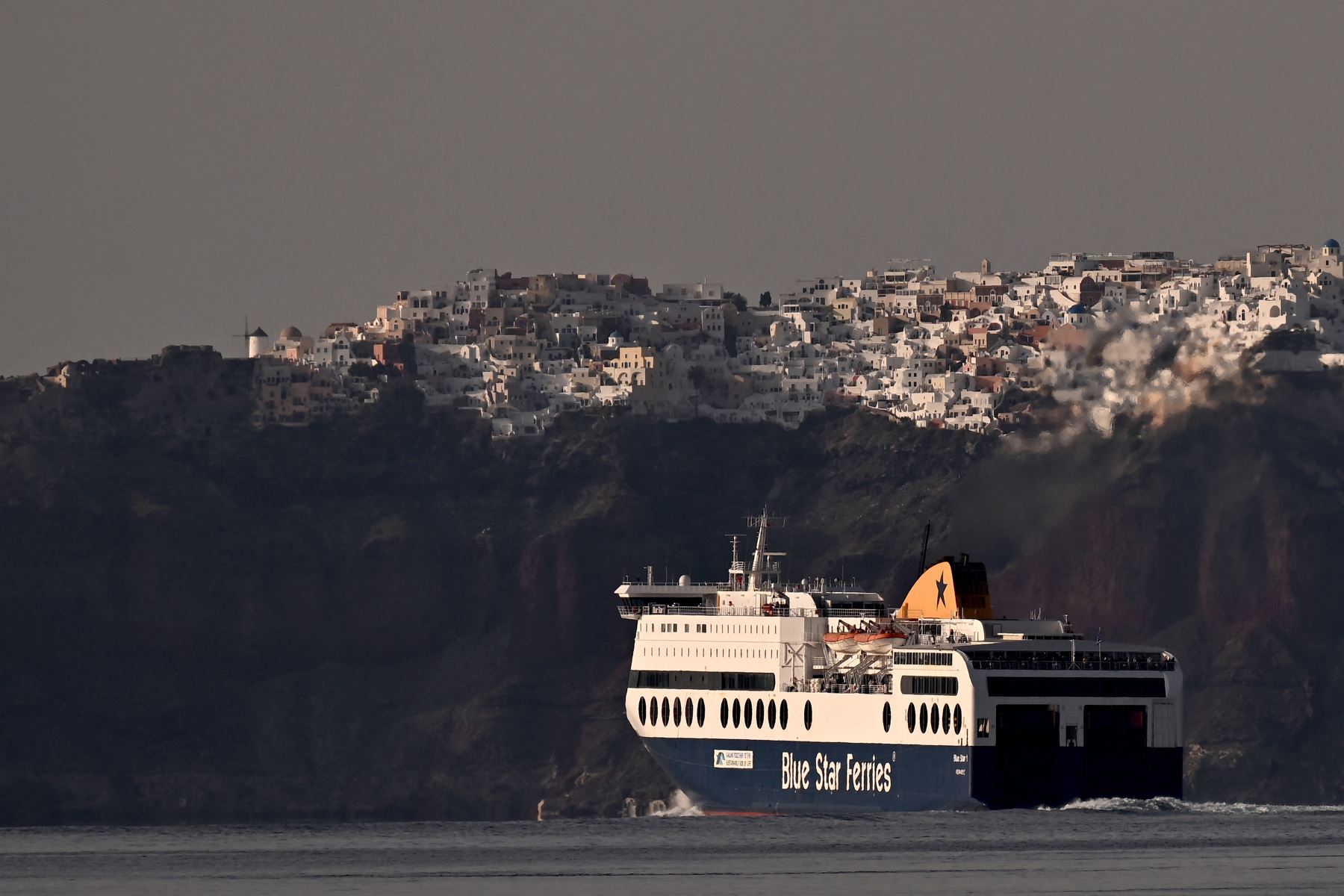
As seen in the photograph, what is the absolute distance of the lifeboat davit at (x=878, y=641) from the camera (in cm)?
15350

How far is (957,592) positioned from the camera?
153 m

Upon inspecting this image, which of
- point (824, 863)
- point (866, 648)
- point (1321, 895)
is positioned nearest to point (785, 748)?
point (866, 648)

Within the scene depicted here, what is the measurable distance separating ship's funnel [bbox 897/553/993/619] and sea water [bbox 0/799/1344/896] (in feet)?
26.9

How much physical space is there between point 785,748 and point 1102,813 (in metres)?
13.8

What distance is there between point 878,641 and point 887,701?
349 cm

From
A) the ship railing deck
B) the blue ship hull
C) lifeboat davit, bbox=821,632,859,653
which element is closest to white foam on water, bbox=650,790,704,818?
the blue ship hull

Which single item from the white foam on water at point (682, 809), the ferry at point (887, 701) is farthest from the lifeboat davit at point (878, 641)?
the white foam on water at point (682, 809)

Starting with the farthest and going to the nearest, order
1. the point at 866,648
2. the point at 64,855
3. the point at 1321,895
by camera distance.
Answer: the point at 866,648, the point at 64,855, the point at 1321,895

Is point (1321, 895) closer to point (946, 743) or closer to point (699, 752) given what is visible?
point (946, 743)

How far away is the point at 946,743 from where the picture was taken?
148 m

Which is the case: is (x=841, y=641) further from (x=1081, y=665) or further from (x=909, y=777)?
(x=1081, y=665)

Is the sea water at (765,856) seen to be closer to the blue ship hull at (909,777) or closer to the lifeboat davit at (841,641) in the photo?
the blue ship hull at (909,777)

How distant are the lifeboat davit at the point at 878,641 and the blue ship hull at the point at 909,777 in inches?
145

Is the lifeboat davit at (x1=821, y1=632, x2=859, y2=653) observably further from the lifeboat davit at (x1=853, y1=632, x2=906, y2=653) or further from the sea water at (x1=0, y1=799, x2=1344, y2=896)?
the sea water at (x1=0, y1=799, x2=1344, y2=896)
